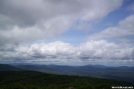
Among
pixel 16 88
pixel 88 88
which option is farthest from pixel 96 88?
pixel 16 88

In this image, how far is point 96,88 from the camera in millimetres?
134375

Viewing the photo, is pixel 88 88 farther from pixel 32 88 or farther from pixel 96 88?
pixel 32 88

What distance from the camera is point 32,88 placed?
15912 centimetres

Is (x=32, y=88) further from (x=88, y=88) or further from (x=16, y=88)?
(x=88, y=88)

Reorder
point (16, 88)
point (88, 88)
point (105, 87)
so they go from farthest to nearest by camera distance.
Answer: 1. point (16, 88)
2. point (88, 88)
3. point (105, 87)

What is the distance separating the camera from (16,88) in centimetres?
15188

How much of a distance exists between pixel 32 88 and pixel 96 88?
A: 70.9 meters

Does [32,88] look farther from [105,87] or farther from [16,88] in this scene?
[105,87]

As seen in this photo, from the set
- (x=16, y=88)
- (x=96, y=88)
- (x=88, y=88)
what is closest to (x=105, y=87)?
(x=96, y=88)

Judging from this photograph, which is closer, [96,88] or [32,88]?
[96,88]

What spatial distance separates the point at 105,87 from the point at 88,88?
17.8 m

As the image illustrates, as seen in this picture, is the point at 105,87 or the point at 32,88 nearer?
the point at 105,87

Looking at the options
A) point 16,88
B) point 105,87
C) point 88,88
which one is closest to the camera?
point 105,87

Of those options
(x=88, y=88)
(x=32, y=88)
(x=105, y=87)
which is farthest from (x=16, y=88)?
(x=105, y=87)
